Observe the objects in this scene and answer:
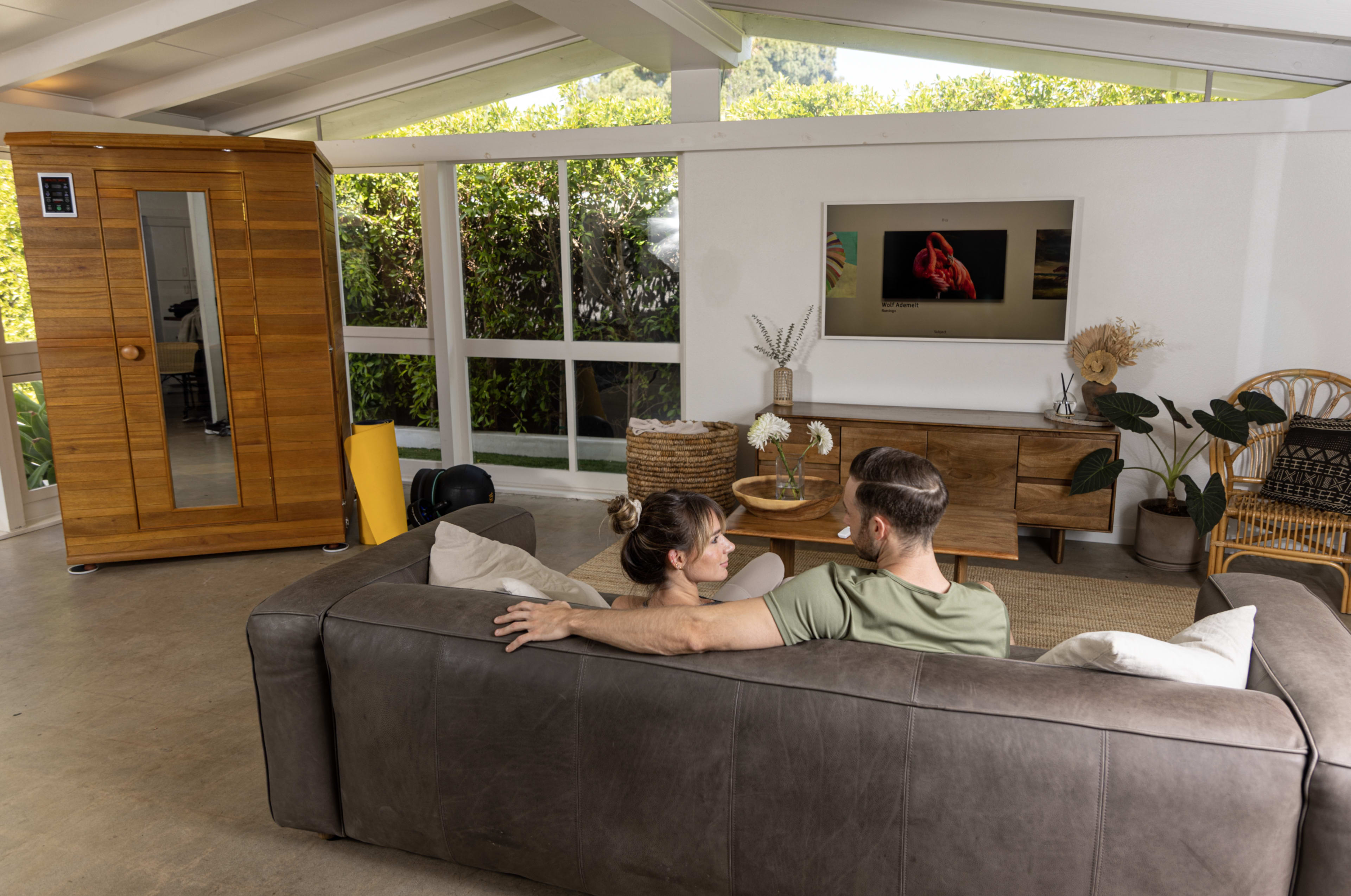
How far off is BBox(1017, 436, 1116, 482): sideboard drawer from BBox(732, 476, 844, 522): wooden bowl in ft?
3.35

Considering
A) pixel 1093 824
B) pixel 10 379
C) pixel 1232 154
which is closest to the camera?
pixel 1093 824

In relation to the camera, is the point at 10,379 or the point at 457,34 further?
the point at 457,34

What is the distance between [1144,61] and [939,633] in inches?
155

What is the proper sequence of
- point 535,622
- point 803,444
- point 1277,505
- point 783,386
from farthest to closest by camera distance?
Result: 1. point 783,386
2. point 803,444
3. point 1277,505
4. point 535,622

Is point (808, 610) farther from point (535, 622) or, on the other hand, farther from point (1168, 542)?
point (1168, 542)

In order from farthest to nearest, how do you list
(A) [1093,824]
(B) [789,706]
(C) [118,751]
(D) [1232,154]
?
(D) [1232,154], (C) [118,751], (B) [789,706], (A) [1093,824]

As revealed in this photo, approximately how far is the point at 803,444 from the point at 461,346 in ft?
8.00

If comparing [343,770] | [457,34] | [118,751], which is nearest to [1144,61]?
[457,34]

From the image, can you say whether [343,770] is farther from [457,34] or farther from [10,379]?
[457,34]

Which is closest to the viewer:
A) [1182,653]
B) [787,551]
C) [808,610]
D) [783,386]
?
[1182,653]

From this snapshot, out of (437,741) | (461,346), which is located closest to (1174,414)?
(437,741)

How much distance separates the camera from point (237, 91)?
5.35 meters

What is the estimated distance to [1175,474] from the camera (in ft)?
14.0

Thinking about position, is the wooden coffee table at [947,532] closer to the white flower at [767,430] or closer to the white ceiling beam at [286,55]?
the white flower at [767,430]
